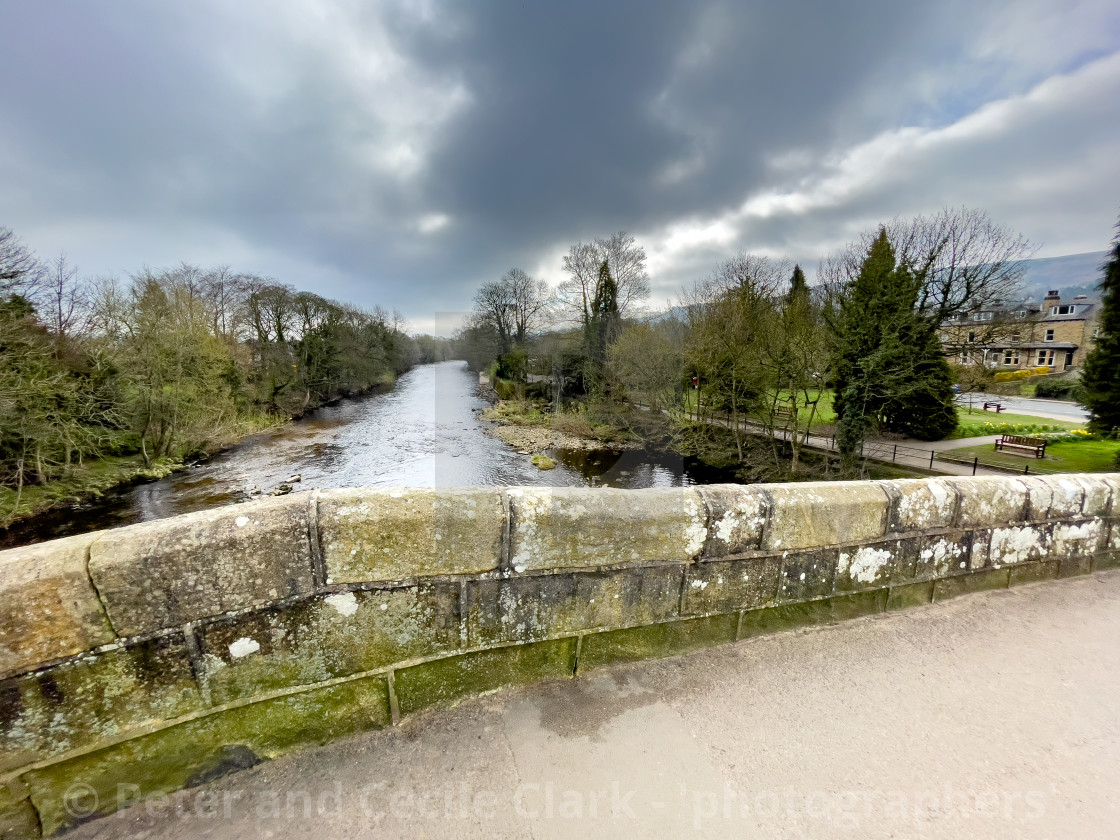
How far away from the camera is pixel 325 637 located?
1538 millimetres

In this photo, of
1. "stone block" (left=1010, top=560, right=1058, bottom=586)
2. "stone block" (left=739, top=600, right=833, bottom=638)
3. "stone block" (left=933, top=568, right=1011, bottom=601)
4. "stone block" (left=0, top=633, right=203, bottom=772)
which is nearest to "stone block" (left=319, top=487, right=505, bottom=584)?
"stone block" (left=0, top=633, right=203, bottom=772)

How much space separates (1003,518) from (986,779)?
176 centimetres

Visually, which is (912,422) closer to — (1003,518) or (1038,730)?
(1003,518)

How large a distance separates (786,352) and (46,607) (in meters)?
17.0

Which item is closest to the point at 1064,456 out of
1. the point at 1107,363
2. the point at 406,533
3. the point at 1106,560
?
the point at 1107,363

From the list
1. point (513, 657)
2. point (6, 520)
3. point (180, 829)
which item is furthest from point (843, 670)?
point (6, 520)

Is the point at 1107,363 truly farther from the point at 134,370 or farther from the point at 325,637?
the point at 134,370

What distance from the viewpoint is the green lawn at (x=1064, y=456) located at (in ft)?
49.1

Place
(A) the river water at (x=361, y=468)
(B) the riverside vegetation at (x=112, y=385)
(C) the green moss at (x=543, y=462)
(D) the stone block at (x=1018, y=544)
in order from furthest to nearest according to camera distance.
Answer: (C) the green moss at (x=543, y=462)
(A) the river water at (x=361, y=468)
(B) the riverside vegetation at (x=112, y=385)
(D) the stone block at (x=1018, y=544)

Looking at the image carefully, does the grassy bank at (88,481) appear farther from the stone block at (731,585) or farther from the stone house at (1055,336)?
the stone house at (1055,336)

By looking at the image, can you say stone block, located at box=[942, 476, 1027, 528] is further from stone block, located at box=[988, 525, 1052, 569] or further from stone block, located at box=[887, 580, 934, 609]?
stone block, located at box=[887, 580, 934, 609]

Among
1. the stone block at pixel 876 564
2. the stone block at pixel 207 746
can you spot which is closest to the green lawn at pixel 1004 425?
the stone block at pixel 876 564

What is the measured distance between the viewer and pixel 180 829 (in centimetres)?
124

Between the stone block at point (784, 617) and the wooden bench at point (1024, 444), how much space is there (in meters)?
20.3
